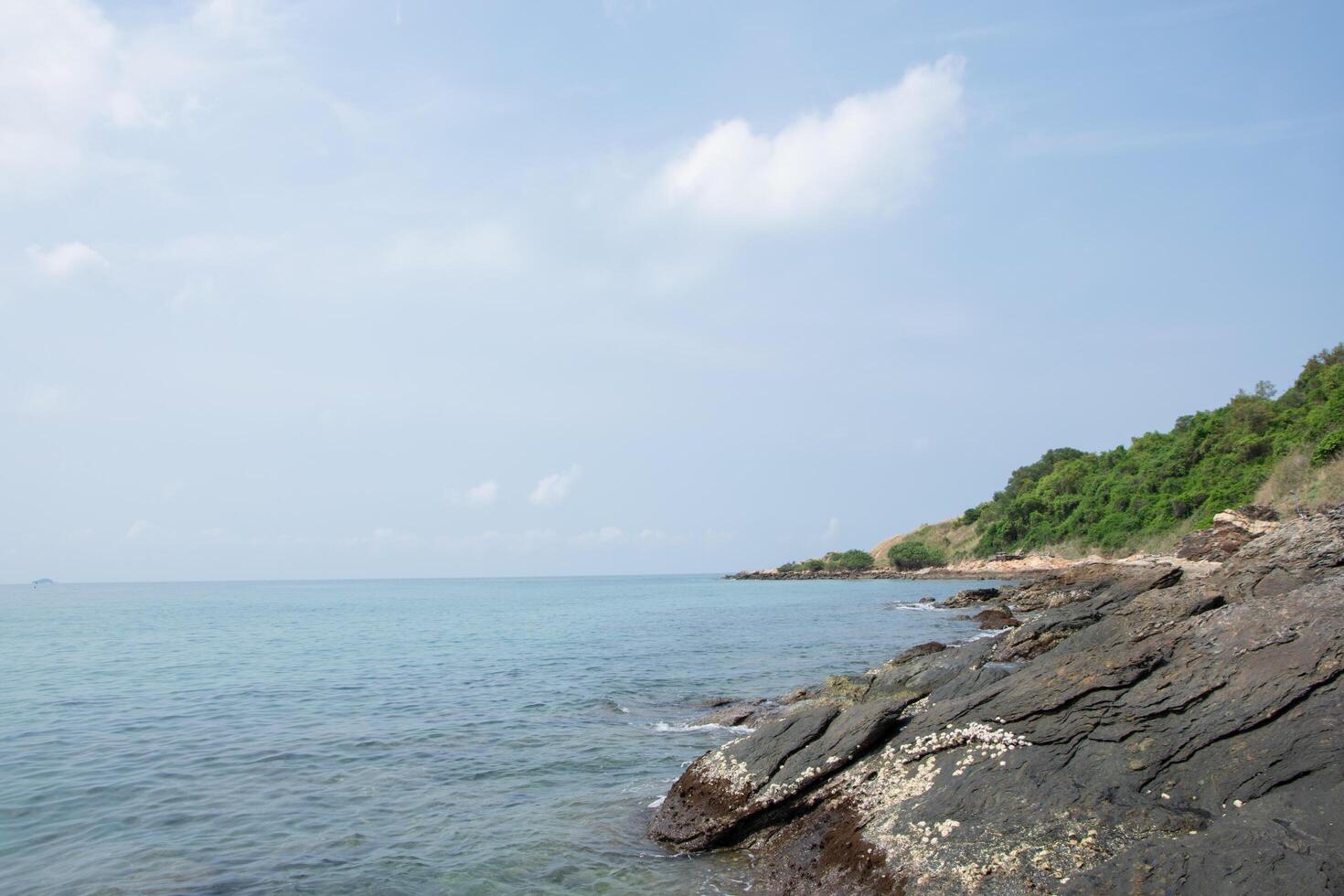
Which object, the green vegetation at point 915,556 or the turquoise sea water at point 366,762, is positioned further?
the green vegetation at point 915,556

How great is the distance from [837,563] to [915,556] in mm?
24815

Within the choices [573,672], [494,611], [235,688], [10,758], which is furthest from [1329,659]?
[494,611]

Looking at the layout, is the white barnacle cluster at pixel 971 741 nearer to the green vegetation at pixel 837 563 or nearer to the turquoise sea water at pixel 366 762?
the turquoise sea water at pixel 366 762

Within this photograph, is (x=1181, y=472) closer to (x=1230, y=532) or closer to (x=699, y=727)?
(x=1230, y=532)

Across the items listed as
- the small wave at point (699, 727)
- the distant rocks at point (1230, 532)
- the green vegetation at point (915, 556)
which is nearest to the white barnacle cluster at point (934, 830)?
the small wave at point (699, 727)

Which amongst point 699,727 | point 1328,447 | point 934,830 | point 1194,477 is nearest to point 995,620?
point 699,727

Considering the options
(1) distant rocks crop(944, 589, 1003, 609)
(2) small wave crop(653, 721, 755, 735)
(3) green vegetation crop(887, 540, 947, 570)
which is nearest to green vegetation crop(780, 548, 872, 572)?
(3) green vegetation crop(887, 540, 947, 570)

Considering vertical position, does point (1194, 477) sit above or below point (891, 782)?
above

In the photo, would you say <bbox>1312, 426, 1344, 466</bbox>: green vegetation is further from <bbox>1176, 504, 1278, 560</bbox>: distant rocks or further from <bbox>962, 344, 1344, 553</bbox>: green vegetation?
<bbox>1176, 504, 1278, 560</bbox>: distant rocks

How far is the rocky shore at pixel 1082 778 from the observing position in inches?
271

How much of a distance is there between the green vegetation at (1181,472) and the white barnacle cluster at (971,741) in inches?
2086

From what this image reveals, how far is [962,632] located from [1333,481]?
2532 centimetres

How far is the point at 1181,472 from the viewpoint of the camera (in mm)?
76688

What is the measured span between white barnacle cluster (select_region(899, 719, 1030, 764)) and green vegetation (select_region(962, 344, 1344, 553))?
174 ft
